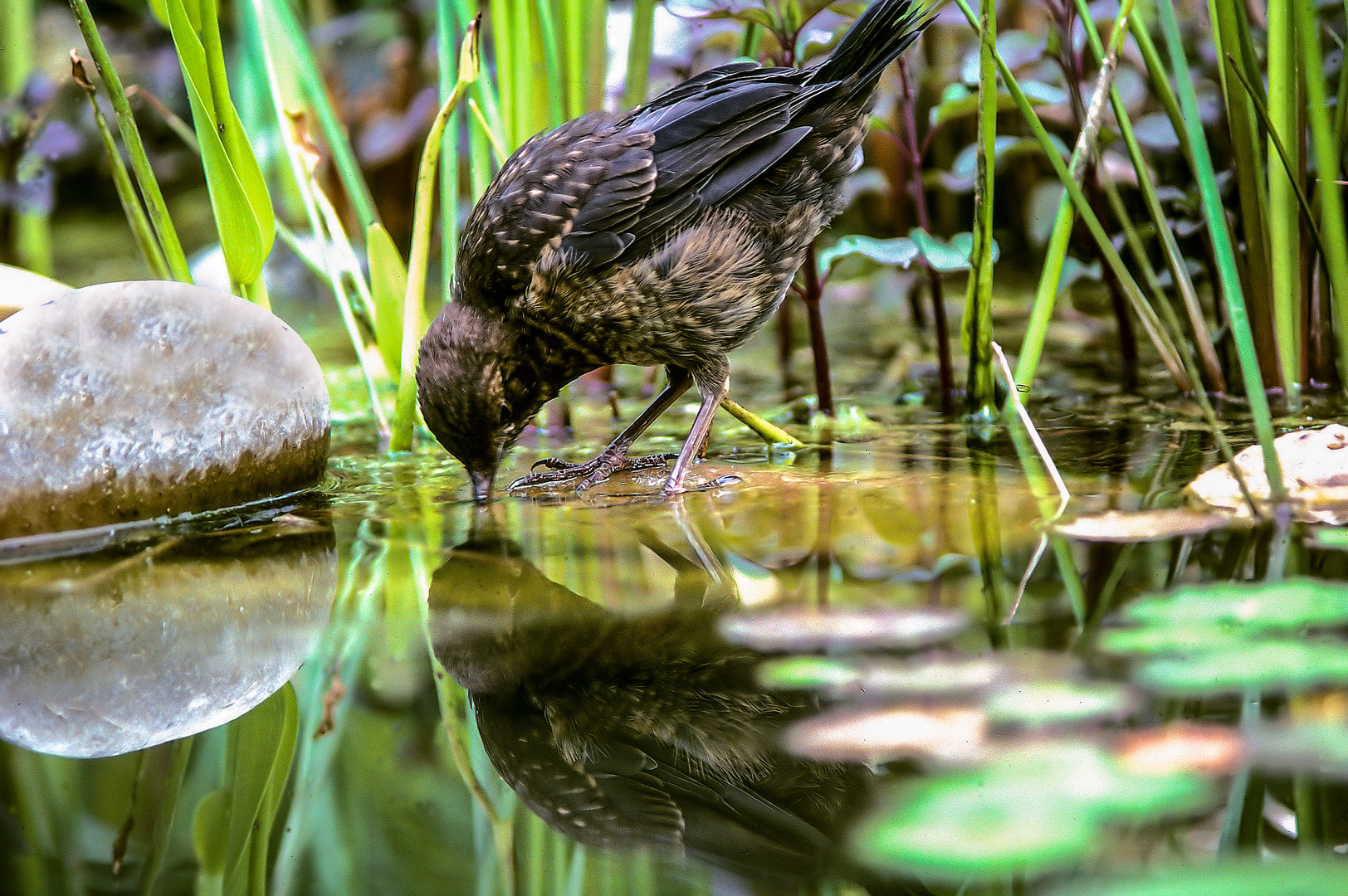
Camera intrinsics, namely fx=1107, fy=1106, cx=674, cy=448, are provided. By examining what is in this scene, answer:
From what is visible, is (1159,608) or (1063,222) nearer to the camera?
(1159,608)

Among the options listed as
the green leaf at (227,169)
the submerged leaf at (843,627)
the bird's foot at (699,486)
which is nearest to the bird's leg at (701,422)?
the bird's foot at (699,486)

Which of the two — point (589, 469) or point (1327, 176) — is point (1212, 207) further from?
point (589, 469)

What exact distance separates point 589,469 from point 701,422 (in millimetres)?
316

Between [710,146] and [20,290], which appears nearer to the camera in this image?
[710,146]

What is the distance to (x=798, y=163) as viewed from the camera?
2834 millimetres

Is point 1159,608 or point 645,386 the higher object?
point 645,386

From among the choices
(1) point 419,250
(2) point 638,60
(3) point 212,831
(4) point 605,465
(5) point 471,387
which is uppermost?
(2) point 638,60

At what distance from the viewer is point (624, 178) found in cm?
266

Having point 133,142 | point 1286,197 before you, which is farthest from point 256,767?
point 1286,197

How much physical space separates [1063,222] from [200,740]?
231 centimetres

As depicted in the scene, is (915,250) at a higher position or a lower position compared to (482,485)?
higher

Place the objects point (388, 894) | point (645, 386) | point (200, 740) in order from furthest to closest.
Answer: point (645, 386), point (200, 740), point (388, 894)

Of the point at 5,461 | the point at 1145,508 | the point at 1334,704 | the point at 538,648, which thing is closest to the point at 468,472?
the point at 5,461

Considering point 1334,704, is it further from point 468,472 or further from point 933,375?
point 933,375
